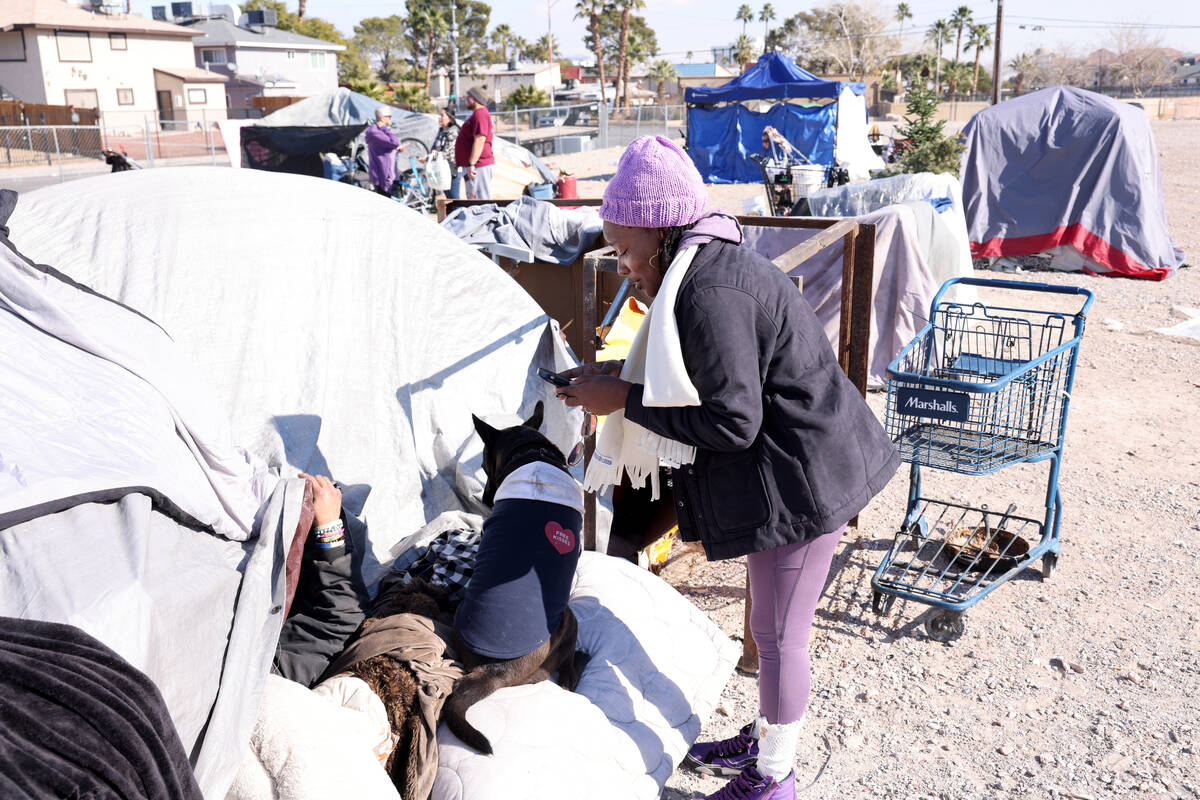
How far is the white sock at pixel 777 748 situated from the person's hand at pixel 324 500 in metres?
1.35

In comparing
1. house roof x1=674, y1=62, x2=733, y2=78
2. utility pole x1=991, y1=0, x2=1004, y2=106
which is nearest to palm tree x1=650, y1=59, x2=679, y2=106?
house roof x1=674, y1=62, x2=733, y2=78

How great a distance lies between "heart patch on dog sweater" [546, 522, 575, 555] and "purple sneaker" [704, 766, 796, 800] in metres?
0.76

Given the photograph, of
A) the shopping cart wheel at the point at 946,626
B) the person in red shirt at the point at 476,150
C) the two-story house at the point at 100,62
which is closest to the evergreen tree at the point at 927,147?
the person in red shirt at the point at 476,150

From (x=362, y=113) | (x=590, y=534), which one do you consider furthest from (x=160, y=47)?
(x=590, y=534)

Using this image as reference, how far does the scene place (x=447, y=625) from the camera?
273 cm

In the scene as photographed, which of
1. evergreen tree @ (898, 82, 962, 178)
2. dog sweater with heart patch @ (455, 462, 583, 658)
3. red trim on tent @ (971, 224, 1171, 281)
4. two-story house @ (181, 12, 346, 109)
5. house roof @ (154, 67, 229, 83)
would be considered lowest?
red trim on tent @ (971, 224, 1171, 281)

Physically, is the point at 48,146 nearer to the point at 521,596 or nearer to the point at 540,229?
the point at 540,229

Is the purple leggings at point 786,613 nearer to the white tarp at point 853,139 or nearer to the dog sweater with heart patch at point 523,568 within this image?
the dog sweater with heart patch at point 523,568

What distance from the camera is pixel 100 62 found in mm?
36719

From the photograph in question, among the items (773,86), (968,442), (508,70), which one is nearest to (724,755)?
(968,442)

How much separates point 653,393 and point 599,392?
20cm

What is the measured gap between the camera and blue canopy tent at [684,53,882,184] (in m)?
20.3

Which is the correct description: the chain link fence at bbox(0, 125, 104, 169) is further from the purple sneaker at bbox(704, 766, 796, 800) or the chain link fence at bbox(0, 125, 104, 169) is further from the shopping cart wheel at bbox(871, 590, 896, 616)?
the purple sneaker at bbox(704, 766, 796, 800)

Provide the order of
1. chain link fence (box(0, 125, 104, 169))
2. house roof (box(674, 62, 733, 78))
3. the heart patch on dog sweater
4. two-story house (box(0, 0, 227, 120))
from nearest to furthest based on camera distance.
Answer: the heart patch on dog sweater < chain link fence (box(0, 125, 104, 169)) < two-story house (box(0, 0, 227, 120)) < house roof (box(674, 62, 733, 78))
